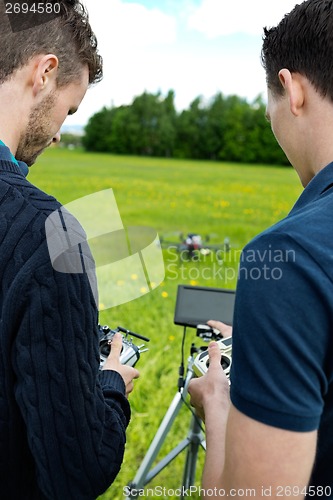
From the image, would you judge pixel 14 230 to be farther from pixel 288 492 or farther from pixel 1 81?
pixel 288 492

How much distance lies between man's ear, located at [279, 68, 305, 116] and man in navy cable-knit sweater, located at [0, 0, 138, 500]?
0.56m

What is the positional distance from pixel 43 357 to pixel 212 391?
16.3 inches

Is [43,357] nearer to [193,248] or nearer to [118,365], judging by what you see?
[118,365]

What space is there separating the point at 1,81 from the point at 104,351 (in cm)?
84

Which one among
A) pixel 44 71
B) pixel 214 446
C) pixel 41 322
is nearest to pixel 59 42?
pixel 44 71

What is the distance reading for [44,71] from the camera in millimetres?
1268

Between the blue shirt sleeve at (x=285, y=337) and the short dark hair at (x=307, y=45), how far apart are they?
406 mm

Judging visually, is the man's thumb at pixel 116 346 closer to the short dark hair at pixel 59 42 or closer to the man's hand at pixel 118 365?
the man's hand at pixel 118 365

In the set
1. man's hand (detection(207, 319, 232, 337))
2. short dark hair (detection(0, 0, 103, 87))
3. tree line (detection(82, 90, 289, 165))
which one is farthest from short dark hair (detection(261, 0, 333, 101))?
tree line (detection(82, 90, 289, 165))

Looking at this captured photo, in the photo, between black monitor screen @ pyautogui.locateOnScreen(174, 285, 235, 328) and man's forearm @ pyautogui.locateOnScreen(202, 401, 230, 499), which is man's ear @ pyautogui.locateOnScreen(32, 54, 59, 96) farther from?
black monitor screen @ pyautogui.locateOnScreen(174, 285, 235, 328)

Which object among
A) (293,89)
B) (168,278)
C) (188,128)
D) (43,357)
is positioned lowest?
(168,278)

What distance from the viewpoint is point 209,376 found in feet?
4.23

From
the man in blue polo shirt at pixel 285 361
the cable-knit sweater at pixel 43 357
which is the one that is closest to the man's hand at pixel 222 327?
the cable-knit sweater at pixel 43 357

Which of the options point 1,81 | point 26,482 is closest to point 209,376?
point 26,482
